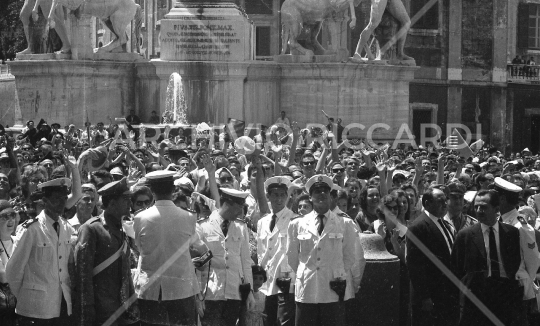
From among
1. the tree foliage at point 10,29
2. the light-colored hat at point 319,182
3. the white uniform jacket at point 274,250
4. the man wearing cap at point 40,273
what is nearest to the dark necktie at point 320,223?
the light-colored hat at point 319,182

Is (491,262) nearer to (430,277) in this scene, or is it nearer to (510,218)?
(430,277)

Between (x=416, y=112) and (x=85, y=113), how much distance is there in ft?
75.3

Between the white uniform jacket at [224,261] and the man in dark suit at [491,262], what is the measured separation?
1.76m

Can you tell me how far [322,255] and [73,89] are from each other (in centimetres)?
1775

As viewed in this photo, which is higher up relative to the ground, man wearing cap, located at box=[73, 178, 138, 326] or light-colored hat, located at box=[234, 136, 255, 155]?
light-colored hat, located at box=[234, 136, 255, 155]

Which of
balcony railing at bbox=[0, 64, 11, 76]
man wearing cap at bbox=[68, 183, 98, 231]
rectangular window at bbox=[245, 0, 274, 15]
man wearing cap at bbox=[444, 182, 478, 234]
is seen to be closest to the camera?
man wearing cap at bbox=[68, 183, 98, 231]

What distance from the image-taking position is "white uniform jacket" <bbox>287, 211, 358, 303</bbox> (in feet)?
31.8

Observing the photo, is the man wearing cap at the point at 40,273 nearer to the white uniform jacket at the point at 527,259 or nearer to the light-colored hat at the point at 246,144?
the white uniform jacket at the point at 527,259

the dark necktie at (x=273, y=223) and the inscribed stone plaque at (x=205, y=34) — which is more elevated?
the inscribed stone plaque at (x=205, y=34)

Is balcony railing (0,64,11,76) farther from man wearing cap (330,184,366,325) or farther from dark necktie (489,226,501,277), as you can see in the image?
dark necktie (489,226,501,277)

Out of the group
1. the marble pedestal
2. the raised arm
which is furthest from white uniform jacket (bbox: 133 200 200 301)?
the marble pedestal

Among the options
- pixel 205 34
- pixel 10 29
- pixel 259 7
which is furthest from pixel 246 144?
pixel 10 29

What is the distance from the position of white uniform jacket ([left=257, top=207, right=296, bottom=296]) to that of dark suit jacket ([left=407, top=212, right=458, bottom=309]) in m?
1.06

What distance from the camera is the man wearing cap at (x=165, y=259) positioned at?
880 centimetres
